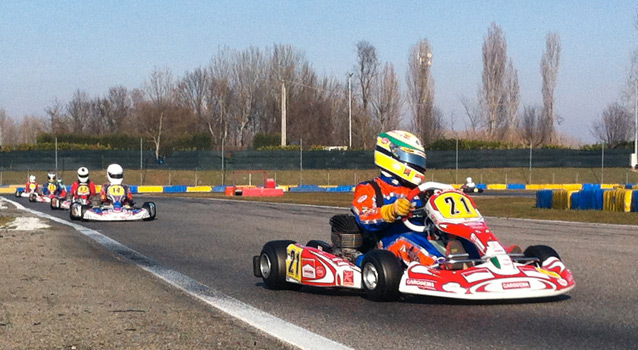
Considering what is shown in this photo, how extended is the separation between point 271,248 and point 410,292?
A: 1.98m

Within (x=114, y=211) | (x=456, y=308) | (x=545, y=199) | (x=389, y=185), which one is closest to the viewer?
(x=456, y=308)

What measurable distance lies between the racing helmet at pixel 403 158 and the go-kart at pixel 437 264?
17.5 inches

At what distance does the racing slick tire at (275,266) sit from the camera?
8.29m

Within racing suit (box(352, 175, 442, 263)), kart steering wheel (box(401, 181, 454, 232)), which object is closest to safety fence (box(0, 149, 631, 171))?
racing suit (box(352, 175, 442, 263))

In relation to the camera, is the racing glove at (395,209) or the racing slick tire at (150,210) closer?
the racing glove at (395,209)

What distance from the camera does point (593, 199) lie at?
76.7 feet

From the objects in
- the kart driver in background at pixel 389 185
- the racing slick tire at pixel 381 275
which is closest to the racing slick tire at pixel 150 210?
the kart driver in background at pixel 389 185

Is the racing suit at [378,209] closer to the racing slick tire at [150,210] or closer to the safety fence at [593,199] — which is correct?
the racing slick tire at [150,210]

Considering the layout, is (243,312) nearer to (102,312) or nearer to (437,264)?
(102,312)

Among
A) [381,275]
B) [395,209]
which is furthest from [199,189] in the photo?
[381,275]

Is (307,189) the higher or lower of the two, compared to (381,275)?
lower

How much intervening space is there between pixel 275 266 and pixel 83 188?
18584 millimetres

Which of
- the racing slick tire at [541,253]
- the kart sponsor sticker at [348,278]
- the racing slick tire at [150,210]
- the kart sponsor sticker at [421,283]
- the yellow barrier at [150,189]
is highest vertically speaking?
the racing slick tire at [541,253]

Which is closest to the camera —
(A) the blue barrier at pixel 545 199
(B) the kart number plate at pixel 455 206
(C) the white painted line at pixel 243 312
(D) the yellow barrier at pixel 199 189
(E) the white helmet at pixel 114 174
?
(C) the white painted line at pixel 243 312
